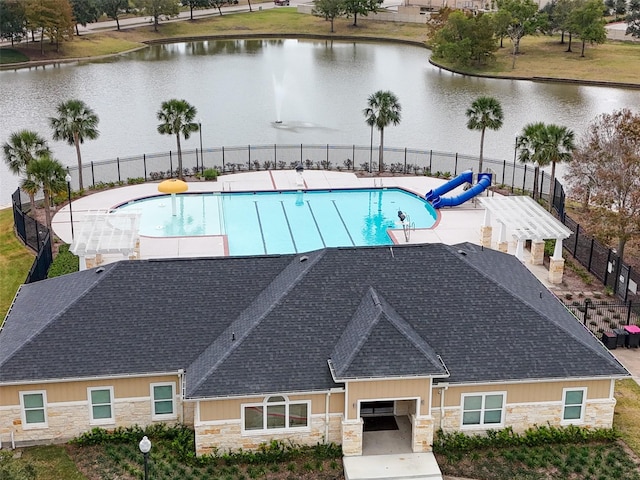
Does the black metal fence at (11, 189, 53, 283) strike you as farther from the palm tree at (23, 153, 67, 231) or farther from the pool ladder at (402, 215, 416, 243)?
the pool ladder at (402, 215, 416, 243)

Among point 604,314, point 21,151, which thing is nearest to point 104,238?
point 21,151

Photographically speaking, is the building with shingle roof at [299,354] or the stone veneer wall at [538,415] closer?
the building with shingle roof at [299,354]

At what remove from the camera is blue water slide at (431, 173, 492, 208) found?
1903 inches

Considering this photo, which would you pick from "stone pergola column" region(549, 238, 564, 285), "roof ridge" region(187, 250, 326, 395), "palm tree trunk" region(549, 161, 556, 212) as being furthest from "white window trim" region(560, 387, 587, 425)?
"palm tree trunk" region(549, 161, 556, 212)

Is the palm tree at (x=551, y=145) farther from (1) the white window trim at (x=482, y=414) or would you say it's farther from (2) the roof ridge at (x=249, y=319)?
(1) the white window trim at (x=482, y=414)

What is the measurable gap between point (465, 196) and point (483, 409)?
24.1 metres

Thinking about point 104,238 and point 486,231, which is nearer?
point 104,238

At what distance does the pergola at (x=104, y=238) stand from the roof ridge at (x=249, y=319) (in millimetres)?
10377

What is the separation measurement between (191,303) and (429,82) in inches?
2751

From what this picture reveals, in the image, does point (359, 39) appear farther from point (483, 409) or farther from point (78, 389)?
point (78, 389)

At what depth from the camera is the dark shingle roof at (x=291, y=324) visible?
982 inches

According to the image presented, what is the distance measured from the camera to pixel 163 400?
25.9m

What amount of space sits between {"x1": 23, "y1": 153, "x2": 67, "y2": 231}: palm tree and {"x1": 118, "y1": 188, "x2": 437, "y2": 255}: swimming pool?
18.3 feet

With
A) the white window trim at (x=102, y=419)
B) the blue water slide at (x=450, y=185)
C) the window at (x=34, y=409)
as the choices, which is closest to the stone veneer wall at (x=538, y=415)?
the white window trim at (x=102, y=419)
